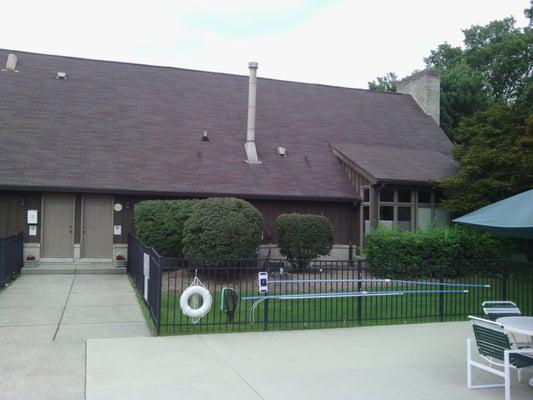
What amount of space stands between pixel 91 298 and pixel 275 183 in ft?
28.2

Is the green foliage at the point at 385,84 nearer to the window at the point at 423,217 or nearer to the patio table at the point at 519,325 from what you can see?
the window at the point at 423,217

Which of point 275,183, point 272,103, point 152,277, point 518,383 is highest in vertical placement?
point 272,103

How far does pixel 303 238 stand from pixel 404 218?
5148 mm

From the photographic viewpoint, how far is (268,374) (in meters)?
6.33

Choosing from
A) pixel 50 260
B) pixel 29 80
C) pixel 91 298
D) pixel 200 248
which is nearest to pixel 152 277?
pixel 91 298

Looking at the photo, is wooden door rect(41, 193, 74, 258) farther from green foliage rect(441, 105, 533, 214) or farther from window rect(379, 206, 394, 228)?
green foliage rect(441, 105, 533, 214)

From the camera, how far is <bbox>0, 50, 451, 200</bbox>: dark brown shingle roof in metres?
16.9

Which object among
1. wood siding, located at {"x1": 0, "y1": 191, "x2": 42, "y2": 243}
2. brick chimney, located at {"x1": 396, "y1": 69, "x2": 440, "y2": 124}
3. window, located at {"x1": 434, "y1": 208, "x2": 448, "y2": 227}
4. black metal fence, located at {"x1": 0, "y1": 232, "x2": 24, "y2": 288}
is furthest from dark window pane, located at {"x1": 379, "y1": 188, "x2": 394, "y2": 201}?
black metal fence, located at {"x1": 0, "y1": 232, "x2": 24, "y2": 288}

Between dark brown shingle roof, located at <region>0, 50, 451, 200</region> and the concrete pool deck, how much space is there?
959cm

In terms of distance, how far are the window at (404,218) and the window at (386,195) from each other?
498mm

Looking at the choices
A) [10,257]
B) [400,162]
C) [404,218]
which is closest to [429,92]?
[400,162]

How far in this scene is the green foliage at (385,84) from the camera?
3853 centimetres

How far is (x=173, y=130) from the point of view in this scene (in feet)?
64.7

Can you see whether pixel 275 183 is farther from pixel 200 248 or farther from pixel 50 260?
pixel 50 260
